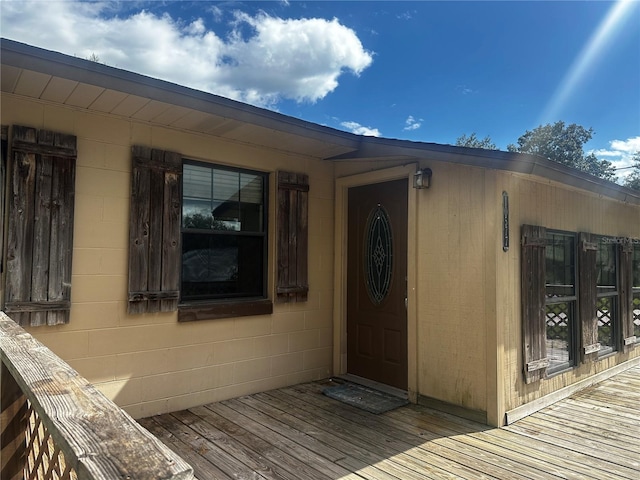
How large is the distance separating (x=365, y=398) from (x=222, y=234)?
207cm

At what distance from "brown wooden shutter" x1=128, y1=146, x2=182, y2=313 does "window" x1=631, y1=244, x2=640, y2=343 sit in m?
5.52

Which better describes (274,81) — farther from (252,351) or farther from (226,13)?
(252,351)

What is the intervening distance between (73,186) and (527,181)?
12.3ft

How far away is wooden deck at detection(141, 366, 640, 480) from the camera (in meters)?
2.61

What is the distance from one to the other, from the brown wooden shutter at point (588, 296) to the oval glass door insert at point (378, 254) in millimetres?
1982

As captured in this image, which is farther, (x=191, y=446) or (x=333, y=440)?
(x=333, y=440)

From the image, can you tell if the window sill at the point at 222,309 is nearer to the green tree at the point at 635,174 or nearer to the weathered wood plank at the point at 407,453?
the weathered wood plank at the point at 407,453

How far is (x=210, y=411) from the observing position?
3.59 metres

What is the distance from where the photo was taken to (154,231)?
345cm

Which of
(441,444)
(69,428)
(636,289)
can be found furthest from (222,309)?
(636,289)

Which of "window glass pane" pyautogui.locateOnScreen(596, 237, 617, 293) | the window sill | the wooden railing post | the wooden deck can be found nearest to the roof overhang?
"window glass pane" pyautogui.locateOnScreen(596, 237, 617, 293)

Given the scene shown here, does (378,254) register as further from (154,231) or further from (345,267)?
(154,231)

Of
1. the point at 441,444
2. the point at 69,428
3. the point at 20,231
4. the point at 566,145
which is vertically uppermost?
the point at 566,145

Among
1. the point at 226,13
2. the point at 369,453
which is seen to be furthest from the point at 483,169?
the point at 226,13
